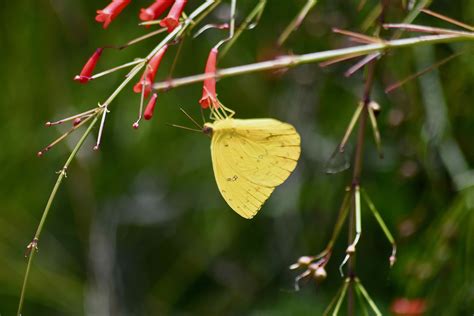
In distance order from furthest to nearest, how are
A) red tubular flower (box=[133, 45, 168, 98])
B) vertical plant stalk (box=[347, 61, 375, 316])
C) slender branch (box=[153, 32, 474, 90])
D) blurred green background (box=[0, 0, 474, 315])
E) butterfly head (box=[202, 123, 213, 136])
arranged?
blurred green background (box=[0, 0, 474, 315]), butterfly head (box=[202, 123, 213, 136]), vertical plant stalk (box=[347, 61, 375, 316]), red tubular flower (box=[133, 45, 168, 98]), slender branch (box=[153, 32, 474, 90])

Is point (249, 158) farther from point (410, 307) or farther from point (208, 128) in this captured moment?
point (410, 307)

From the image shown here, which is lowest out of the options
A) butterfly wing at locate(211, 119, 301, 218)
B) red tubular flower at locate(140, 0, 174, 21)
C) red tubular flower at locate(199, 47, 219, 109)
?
butterfly wing at locate(211, 119, 301, 218)

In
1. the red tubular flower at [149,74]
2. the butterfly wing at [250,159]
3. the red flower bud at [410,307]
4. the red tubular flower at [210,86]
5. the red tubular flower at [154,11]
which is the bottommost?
the red flower bud at [410,307]

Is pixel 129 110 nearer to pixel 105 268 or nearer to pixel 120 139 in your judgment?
pixel 120 139

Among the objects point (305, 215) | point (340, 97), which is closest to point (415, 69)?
point (340, 97)

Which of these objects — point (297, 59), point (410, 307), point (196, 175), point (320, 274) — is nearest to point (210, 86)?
point (297, 59)

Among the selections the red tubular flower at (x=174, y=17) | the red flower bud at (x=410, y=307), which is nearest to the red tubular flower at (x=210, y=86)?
the red tubular flower at (x=174, y=17)

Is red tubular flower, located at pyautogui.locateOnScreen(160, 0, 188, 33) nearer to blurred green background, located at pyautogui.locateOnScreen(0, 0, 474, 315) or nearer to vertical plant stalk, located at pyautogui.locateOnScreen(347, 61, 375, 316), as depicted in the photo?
vertical plant stalk, located at pyautogui.locateOnScreen(347, 61, 375, 316)

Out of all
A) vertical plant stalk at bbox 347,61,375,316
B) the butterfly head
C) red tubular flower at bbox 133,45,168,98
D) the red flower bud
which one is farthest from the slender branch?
the red flower bud

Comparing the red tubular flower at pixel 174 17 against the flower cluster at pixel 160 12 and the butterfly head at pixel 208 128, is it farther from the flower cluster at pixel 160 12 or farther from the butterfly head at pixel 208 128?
the butterfly head at pixel 208 128
